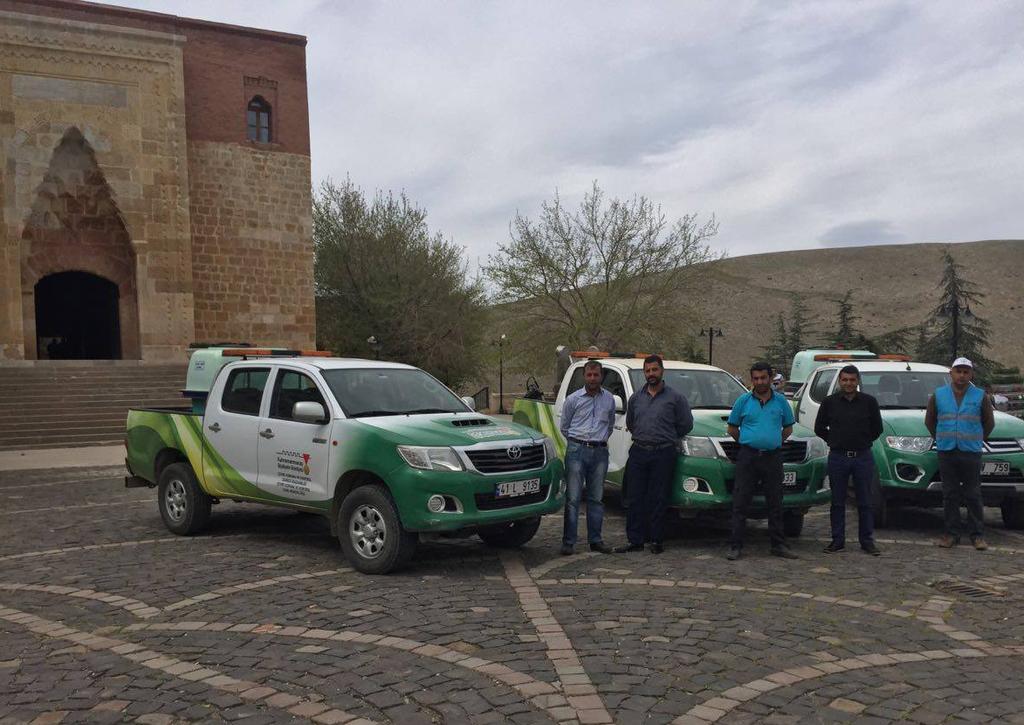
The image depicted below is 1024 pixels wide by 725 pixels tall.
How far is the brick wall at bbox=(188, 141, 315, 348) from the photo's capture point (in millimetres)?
32688

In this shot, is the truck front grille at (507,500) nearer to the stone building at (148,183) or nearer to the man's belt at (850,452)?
the man's belt at (850,452)

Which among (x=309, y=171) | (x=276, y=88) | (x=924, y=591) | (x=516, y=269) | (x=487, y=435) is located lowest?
(x=924, y=591)

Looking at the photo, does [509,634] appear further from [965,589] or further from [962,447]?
[962,447]

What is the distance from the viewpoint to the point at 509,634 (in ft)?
18.4

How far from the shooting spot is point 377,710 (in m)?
4.39

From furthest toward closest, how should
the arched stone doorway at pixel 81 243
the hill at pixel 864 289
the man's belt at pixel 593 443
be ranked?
the hill at pixel 864 289
the arched stone doorway at pixel 81 243
the man's belt at pixel 593 443

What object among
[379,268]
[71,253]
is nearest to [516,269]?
[379,268]

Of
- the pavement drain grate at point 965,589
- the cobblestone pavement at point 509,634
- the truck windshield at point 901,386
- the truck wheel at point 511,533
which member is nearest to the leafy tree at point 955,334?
the truck windshield at point 901,386

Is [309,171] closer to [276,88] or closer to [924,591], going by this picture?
[276,88]

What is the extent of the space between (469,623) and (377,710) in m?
1.50

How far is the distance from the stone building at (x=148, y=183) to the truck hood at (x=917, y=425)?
26340mm

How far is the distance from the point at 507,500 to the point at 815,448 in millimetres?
3290

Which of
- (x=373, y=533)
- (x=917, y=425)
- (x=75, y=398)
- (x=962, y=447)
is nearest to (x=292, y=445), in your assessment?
(x=373, y=533)

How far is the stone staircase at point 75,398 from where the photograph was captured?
22.7 m
